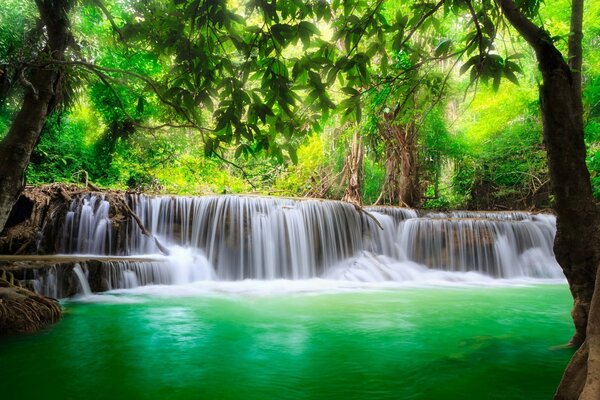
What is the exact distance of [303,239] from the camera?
40.4 ft

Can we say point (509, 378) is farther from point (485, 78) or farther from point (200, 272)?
point (200, 272)

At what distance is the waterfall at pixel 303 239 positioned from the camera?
35.2ft

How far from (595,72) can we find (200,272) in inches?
455

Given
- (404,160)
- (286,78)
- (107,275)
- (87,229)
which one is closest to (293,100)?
(286,78)

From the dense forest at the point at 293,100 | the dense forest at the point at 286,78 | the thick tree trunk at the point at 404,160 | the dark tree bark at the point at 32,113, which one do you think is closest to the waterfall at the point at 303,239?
the dense forest at the point at 293,100

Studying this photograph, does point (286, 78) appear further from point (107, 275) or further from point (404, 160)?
point (404, 160)

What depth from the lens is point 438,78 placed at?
3.75 metres

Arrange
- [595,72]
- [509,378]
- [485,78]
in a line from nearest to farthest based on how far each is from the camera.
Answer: [485,78], [509,378], [595,72]

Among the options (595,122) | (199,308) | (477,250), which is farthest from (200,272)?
(595,122)

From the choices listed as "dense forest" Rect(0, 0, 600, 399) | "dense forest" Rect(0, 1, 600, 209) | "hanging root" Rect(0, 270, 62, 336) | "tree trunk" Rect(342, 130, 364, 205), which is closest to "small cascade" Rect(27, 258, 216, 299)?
"hanging root" Rect(0, 270, 62, 336)

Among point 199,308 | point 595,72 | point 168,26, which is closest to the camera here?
point 168,26

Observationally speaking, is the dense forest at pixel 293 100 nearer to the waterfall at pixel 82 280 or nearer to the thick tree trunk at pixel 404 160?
the thick tree trunk at pixel 404 160

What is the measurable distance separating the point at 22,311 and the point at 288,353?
10.2ft

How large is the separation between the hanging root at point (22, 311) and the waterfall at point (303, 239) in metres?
4.28
